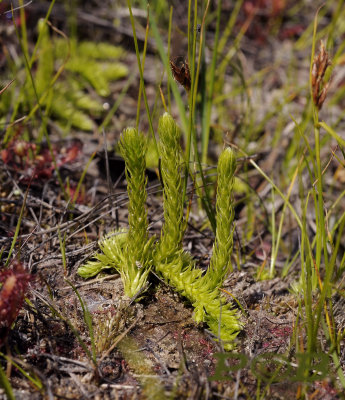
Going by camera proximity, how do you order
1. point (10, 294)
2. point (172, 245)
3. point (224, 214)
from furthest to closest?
point (172, 245) → point (224, 214) → point (10, 294)

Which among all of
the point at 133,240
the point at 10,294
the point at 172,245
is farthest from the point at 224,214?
the point at 10,294

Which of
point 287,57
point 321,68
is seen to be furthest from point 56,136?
point 287,57

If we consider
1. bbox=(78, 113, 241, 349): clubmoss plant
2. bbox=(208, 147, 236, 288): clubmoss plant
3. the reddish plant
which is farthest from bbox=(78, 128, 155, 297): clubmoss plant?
the reddish plant

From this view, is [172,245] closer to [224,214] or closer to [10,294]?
[224,214]

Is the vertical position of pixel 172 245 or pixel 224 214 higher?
pixel 224 214

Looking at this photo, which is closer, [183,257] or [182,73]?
[182,73]

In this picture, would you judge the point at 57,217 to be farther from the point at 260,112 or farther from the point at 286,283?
the point at 260,112

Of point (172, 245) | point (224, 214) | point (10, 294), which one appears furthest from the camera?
point (172, 245)
